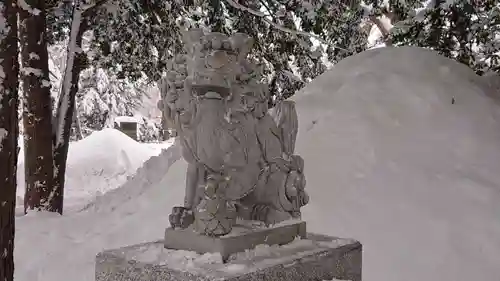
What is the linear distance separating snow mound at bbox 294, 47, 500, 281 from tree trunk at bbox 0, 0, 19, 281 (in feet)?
6.75

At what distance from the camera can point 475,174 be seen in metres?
4.53

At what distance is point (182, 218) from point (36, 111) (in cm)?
358

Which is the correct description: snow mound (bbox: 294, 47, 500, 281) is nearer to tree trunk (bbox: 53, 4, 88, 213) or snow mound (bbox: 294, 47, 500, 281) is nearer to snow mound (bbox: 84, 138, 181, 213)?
snow mound (bbox: 84, 138, 181, 213)

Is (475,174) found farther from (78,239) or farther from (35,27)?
(35,27)

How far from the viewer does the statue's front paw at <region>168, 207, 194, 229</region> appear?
2.49 m

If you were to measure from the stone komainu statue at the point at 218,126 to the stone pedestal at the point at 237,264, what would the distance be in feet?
A: 0.48

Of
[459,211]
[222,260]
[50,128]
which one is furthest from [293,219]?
[50,128]

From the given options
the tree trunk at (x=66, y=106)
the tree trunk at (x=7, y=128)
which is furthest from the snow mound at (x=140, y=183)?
the tree trunk at (x=7, y=128)

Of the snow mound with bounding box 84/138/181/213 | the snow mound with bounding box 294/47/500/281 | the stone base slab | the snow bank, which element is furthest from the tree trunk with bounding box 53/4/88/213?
the snow bank

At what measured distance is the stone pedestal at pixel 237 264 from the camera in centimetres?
223

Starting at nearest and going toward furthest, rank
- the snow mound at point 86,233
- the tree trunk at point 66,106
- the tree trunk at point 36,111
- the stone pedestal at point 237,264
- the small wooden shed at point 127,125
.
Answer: the stone pedestal at point 237,264 → the snow mound at point 86,233 → the tree trunk at point 36,111 → the tree trunk at point 66,106 → the small wooden shed at point 127,125

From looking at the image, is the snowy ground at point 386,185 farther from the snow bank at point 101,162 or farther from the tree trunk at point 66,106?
the snow bank at point 101,162

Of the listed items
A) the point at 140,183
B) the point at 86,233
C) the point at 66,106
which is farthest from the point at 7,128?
the point at 140,183

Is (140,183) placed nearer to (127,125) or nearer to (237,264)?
(237,264)
